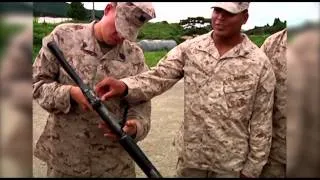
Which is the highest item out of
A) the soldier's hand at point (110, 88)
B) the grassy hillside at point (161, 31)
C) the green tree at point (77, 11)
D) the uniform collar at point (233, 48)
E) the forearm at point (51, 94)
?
the green tree at point (77, 11)

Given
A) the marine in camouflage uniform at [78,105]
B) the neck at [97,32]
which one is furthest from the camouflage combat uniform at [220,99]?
the neck at [97,32]

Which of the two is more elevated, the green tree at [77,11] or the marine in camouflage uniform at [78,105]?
the green tree at [77,11]

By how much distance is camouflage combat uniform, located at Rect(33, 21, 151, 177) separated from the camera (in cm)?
161

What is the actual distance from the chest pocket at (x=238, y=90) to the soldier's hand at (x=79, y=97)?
1.62 feet

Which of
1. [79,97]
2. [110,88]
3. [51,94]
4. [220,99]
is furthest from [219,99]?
[51,94]

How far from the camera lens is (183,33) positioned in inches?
64.5

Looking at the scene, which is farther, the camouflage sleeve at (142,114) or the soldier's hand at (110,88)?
the camouflage sleeve at (142,114)

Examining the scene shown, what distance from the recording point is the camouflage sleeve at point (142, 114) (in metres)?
1.67

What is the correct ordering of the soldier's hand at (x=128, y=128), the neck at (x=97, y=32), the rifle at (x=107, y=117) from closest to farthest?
the rifle at (x=107, y=117), the soldier's hand at (x=128, y=128), the neck at (x=97, y=32)

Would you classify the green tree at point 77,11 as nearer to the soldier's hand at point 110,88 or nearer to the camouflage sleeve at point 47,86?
the camouflage sleeve at point 47,86

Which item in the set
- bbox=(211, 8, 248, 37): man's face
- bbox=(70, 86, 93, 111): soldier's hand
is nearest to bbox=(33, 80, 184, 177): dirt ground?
bbox=(70, 86, 93, 111): soldier's hand

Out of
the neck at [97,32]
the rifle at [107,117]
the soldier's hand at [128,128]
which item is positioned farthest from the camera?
the neck at [97,32]

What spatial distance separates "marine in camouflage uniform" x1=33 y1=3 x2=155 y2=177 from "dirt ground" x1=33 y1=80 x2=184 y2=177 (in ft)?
0.15

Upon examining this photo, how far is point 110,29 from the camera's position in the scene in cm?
163
